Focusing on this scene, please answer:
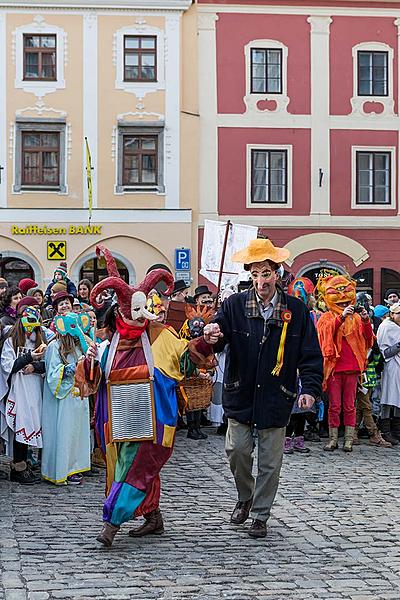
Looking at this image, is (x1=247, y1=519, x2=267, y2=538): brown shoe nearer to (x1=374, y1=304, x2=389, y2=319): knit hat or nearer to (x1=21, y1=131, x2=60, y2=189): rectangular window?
(x1=374, y1=304, x2=389, y2=319): knit hat

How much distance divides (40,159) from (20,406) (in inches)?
682

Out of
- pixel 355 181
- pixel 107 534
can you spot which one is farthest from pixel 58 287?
pixel 355 181

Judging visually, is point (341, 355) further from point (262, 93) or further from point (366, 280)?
point (262, 93)

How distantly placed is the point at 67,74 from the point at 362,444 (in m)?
16.3

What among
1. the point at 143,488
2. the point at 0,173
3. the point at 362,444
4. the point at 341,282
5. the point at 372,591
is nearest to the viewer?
the point at 372,591

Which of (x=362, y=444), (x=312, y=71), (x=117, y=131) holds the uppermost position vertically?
(x=312, y=71)

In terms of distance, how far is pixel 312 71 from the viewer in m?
26.8

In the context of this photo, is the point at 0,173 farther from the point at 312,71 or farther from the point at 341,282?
the point at 341,282

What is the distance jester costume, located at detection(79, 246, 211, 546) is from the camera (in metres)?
7.06

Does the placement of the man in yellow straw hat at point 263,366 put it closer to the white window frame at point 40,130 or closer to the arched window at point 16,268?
the white window frame at point 40,130

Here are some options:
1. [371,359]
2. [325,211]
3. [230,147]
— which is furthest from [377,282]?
[371,359]

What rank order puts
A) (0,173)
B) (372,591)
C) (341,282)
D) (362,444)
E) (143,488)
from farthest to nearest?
(0,173)
(362,444)
(341,282)
(143,488)
(372,591)

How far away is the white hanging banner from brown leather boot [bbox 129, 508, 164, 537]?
25.3 feet

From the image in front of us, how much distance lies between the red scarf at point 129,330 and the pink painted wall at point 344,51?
20617 mm
